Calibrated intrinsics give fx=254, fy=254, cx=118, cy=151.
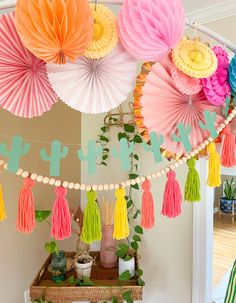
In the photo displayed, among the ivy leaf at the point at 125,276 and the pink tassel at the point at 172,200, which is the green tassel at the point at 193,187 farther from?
the ivy leaf at the point at 125,276

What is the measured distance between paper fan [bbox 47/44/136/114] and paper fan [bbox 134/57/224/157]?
0.07 meters

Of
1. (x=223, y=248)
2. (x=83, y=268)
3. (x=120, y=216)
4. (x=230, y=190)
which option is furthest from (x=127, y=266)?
(x=230, y=190)

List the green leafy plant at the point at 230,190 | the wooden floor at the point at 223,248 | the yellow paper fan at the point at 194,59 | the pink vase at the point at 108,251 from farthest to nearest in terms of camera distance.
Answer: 1. the green leafy plant at the point at 230,190
2. the wooden floor at the point at 223,248
3. the pink vase at the point at 108,251
4. the yellow paper fan at the point at 194,59

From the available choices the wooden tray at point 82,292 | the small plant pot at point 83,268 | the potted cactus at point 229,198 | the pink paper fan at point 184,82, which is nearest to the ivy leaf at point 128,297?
the wooden tray at point 82,292

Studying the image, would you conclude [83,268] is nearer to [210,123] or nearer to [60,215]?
[60,215]

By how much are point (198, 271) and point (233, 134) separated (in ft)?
3.15

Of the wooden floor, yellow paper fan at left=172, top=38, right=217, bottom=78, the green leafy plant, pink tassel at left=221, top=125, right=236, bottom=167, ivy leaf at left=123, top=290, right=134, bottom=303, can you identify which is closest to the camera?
yellow paper fan at left=172, top=38, right=217, bottom=78

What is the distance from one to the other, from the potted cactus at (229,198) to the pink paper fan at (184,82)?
3534 mm

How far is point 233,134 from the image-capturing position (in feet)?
2.19

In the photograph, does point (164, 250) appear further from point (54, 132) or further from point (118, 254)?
point (54, 132)

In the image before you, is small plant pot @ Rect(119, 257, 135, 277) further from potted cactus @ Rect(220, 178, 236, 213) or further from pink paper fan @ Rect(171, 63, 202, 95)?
potted cactus @ Rect(220, 178, 236, 213)

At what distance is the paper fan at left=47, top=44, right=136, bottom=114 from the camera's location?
0.51m

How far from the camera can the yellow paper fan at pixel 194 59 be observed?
1.77 feet

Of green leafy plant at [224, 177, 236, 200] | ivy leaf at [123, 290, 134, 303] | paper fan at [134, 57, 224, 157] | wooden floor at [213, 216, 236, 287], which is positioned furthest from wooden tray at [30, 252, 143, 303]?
green leafy plant at [224, 177, 236, 200]
